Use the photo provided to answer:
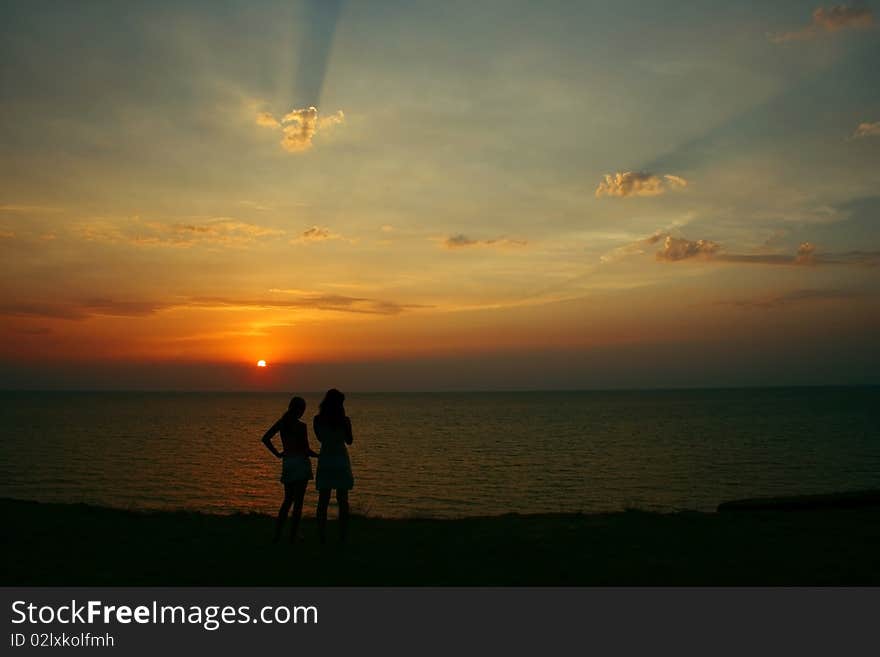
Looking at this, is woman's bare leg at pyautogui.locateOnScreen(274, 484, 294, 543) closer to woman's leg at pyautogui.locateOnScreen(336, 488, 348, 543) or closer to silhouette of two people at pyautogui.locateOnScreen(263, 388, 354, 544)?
silhouette of two people at pyautogui.locateOnScreen(263, 388, 354, 544)

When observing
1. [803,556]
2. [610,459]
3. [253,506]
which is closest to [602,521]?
[803,556]

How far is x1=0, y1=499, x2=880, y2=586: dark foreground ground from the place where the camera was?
29.3ft

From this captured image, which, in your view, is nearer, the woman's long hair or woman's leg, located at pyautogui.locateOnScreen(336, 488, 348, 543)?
the woman's long hair

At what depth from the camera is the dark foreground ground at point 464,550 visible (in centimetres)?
892

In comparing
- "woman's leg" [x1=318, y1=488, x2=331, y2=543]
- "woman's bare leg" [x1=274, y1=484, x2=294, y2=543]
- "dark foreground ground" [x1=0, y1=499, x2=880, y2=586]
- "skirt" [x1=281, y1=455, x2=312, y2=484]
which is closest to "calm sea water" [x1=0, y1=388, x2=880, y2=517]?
"dark foreground ground" [x1=0, y1=499, x2=880, y2=586]

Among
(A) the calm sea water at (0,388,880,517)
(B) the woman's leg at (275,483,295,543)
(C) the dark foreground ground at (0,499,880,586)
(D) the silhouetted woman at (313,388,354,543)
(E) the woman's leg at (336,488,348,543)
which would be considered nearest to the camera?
(C) the dark foreground ground at (0,499,880,586)

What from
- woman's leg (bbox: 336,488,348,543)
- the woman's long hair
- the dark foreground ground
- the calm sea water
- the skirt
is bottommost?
the calm sea water

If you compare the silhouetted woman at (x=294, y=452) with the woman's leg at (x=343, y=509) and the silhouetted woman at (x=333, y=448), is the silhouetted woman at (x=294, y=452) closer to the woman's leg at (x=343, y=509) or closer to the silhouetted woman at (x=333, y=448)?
the silhouetted woman at (x=333, y=448)

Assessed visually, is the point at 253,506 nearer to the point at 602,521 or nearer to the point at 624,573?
the point at 602,521

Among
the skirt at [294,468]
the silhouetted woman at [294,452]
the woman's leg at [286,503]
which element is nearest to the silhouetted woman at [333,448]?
the silhouetted woman at [294,452]

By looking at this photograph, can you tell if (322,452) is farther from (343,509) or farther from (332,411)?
(343,509)
